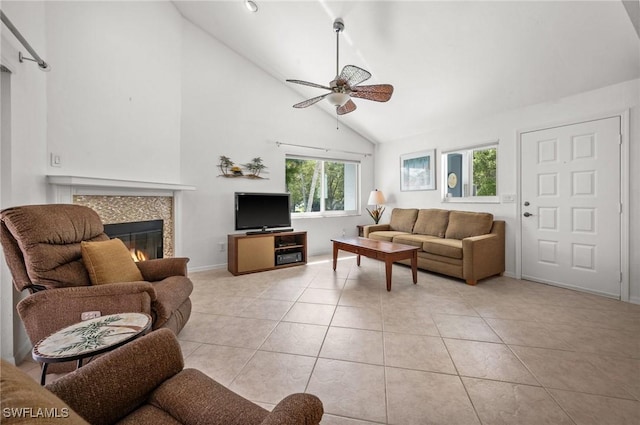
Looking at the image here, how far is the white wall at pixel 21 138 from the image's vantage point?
1.71 meters

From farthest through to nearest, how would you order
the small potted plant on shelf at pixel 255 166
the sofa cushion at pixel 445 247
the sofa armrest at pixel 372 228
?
the sofa armrest at pixel 372 228
the small potted plant on shelf at pixel 255 166
the sofa cushion at pixel 445 247

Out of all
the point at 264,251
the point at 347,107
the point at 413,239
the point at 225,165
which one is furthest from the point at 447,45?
the point at 264,251

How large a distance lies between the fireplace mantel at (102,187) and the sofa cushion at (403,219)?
344cm

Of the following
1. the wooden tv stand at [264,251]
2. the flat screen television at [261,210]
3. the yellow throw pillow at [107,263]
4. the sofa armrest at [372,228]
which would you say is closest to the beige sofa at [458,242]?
the sofa armrest at [372,228]

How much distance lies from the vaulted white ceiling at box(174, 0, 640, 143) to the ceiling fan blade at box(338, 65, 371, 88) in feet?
3.11

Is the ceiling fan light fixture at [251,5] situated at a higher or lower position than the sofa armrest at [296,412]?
higher

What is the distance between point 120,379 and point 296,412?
24.2 inches

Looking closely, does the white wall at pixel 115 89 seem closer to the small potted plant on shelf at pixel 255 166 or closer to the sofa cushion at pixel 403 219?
the small potted plant on shelf at pixel 255 166

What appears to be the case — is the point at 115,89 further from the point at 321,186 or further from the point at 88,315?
the point at 321,186

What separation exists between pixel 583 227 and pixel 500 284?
42.6 inches

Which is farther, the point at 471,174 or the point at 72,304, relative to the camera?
the point at 471,174

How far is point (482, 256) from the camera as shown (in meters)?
3.38

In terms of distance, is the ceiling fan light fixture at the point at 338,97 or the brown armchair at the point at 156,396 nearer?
the brown armchair at the point at 156,396

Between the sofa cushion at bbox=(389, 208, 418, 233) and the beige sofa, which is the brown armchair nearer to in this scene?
the beige sofa
